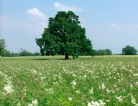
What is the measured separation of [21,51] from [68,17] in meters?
72.0

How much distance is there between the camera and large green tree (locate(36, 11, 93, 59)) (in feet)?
181

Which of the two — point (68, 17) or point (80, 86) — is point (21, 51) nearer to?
point (68, 17)

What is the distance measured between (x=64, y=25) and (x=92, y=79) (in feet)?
151

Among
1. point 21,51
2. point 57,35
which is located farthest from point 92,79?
point 21,51

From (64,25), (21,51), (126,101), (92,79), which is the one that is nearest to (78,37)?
(64,25)

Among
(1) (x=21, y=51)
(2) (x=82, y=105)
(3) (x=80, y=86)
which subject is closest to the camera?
(2) (x=82, y=105)

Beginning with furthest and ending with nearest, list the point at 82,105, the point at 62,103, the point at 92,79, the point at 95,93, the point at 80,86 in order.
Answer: the point at 92,79 → the point at 80,86 → the point at 95,93 → the point at 82,105 → the point at 62,103

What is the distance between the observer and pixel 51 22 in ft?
195

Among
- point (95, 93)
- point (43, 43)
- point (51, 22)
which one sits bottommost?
point (95, 93)

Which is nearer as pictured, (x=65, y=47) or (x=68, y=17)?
(x=65, y=47)

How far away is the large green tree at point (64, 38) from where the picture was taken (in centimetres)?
5506

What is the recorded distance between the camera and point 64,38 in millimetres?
57469

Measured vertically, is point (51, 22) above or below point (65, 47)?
above

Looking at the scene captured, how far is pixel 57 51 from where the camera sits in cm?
5584
